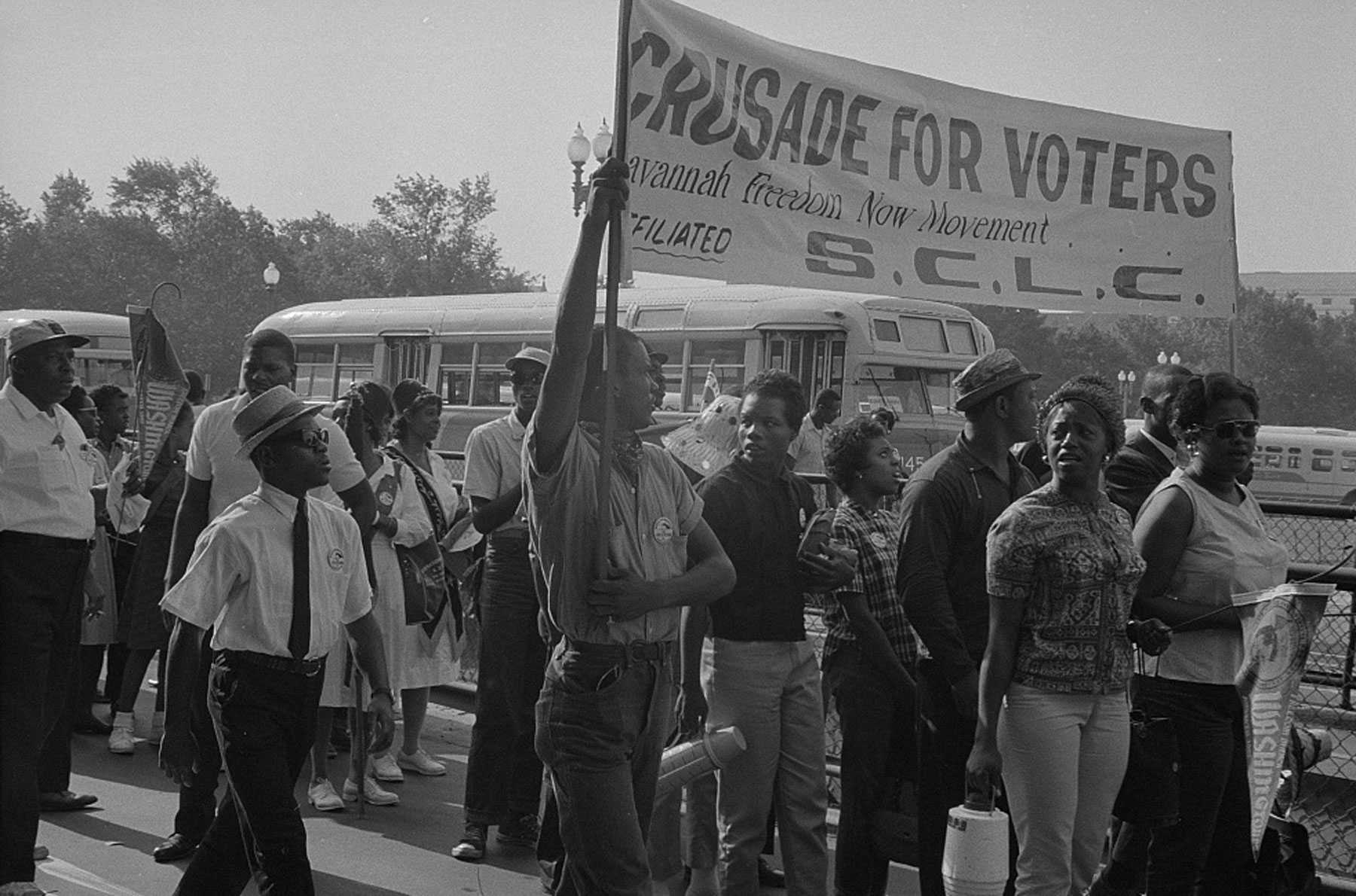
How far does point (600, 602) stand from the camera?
3.77m

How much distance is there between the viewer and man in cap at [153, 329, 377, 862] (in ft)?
19.8

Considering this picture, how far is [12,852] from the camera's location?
211 inches

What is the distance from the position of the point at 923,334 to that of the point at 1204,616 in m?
16.0

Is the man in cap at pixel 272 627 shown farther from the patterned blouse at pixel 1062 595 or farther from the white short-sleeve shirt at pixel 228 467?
the patterned blouse at pixel 1062 595

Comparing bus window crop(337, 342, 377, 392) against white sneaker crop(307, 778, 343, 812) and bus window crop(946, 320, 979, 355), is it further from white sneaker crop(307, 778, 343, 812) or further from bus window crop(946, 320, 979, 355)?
white sneaker crop(307, 778, 343, 812)

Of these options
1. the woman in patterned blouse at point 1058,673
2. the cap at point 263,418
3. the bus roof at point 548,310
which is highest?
the bus roof at point 548,310

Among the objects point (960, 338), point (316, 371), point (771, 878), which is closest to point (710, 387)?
point (960, 338)

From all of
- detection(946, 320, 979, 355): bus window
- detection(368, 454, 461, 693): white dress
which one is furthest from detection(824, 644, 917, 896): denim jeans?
detection(946, 320, 979, 355): bus window

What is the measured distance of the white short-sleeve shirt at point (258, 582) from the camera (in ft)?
15.0

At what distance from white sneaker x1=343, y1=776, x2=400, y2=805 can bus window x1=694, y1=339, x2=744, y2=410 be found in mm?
13164

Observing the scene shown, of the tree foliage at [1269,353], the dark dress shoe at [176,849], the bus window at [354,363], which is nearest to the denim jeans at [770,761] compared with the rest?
the dark dress shoe at [176,849]

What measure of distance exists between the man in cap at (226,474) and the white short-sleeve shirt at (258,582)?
1.23 meters

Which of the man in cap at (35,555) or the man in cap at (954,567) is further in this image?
the man in cap at (35,555)

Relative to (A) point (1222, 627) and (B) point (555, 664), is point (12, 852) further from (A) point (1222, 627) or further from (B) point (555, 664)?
(A) point (1222, 627)
